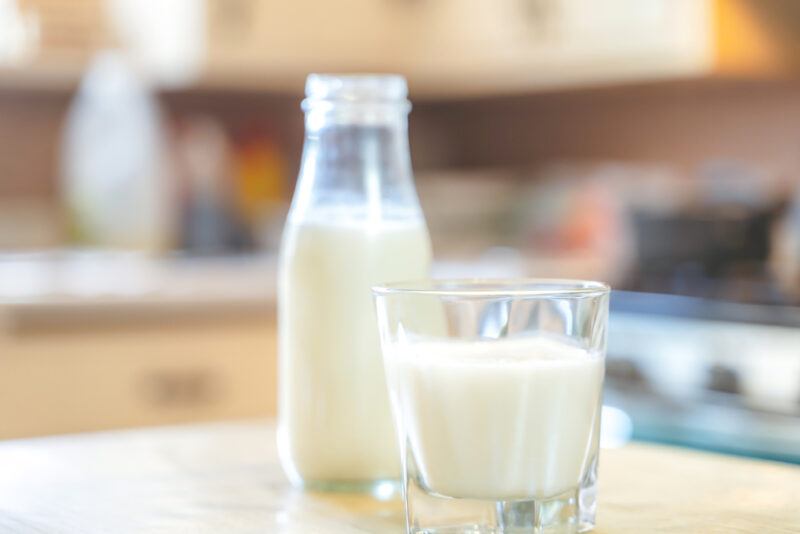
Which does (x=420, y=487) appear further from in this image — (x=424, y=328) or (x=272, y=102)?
(x=272, y=102)

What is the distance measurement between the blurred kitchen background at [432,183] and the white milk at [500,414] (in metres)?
1.10

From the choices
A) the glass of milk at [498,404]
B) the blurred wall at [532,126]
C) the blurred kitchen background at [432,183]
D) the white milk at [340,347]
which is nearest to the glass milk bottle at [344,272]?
the white milk at [340,347]

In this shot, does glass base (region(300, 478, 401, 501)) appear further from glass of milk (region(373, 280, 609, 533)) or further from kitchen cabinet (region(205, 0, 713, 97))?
kitchen cabinet (region(205, 0, 713, 97))

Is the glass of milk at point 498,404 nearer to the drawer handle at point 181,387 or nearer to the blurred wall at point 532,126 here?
the drawer handle at point 181,387

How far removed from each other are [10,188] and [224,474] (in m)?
2.13

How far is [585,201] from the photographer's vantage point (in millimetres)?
2582

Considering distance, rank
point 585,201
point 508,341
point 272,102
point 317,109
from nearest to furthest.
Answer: point 508,341, point 317,109, point 585,201, point 272,102

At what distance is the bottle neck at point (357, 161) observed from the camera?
0.73 m

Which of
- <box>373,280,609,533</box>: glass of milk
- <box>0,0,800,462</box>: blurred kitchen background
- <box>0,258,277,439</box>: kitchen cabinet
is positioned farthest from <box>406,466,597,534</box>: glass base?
<box>0,258,277,439</box>: kitchen cabinet

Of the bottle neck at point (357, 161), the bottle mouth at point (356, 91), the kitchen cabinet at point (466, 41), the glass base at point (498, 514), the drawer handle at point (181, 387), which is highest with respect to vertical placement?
the kitchen cabinet at point (466, 41)

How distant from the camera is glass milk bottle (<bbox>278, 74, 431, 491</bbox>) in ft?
2.31

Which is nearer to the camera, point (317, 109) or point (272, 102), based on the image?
point (317, 109)

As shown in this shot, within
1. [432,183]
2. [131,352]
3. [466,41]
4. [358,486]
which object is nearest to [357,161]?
[358,486]

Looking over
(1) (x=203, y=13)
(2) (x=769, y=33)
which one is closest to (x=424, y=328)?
(2) (x=769, y=33)
